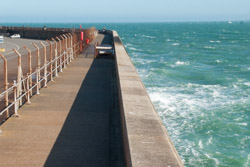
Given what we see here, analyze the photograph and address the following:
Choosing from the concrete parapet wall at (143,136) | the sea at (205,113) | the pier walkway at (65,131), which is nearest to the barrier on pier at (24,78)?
the pier walkway at (65,131)

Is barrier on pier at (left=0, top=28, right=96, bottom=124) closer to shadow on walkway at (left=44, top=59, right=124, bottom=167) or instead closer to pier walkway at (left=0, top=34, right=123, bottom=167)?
pier walkway at (left=0, top=34, right=123, bottom=167)

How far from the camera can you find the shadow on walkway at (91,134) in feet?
23.0

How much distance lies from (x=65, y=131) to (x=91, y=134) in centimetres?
62

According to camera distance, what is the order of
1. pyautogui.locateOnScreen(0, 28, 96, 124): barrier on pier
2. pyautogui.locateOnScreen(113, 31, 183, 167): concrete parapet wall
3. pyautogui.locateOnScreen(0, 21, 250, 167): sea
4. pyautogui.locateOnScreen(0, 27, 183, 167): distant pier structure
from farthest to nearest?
pyautogui.locateOnScreen(0, 21, 250, 167): sea → pyautogui.locateOnScreen(0, 28, 96, 124): barrier on pier → pyautogui.locateOnScreen(0, 27, 183, 167): distant pier structure → pyautogui.locateOnScreen(113, 31, 183, 167): concrete parapet wall

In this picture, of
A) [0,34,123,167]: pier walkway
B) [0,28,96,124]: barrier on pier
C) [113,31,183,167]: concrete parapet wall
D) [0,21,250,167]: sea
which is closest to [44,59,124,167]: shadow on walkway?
[0,34,123,167]: pier walkway

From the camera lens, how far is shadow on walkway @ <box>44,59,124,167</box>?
7.02 metres

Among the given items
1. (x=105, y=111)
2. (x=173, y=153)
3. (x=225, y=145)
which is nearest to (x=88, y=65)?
(x=225, y=145)

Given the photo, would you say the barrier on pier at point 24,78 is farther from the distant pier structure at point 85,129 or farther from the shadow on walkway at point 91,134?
the shadow on walkway at point 91,134

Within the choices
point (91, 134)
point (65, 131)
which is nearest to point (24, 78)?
point (65, 131)

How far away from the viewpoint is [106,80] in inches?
634

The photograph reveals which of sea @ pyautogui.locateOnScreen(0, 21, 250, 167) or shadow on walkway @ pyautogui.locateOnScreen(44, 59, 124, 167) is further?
sea @ pyautogui.locateOnScreen(0, 21, 250, 167)

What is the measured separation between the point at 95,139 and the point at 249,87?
22.0 meters

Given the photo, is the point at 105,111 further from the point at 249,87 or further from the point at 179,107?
the point at 249,87

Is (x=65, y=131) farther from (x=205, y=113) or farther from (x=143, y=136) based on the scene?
(x=205, y=113)
